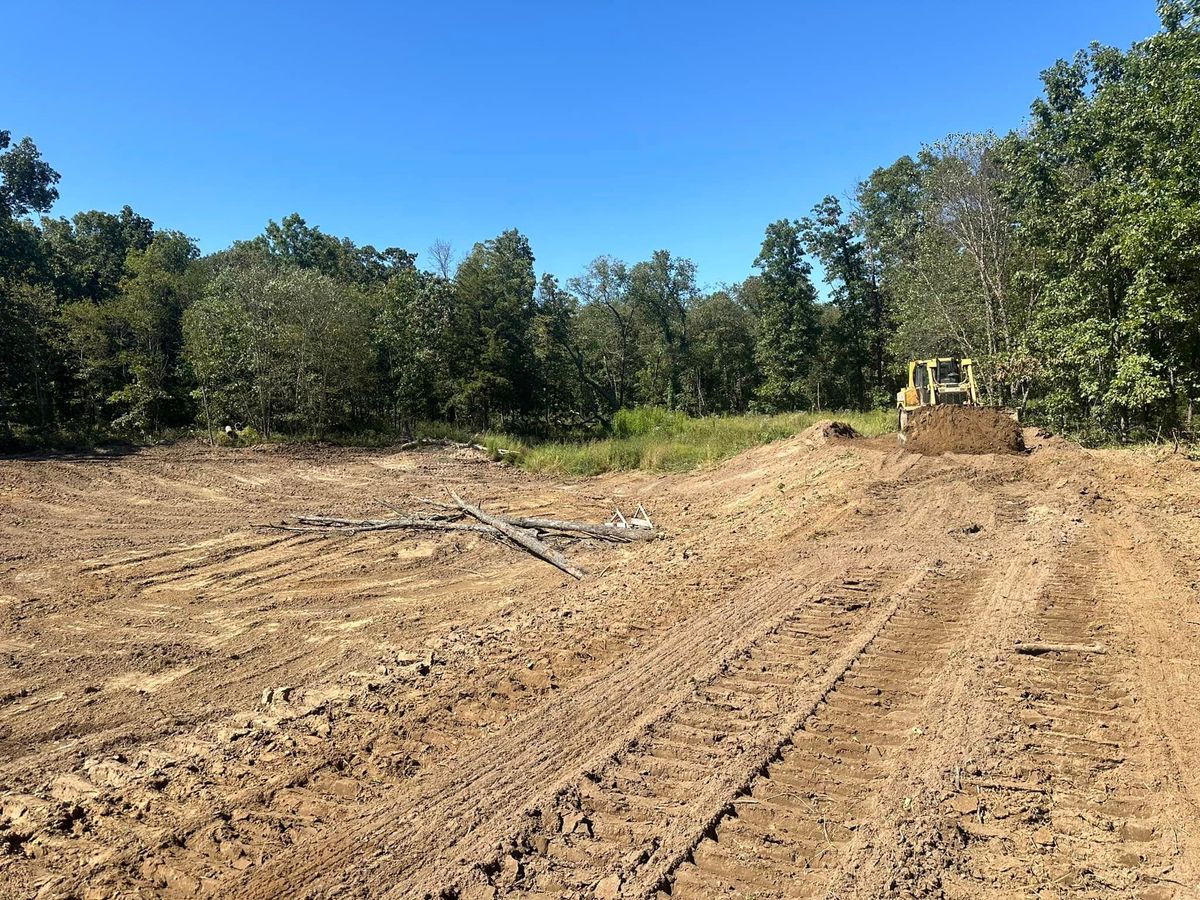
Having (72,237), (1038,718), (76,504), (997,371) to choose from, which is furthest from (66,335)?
(997,371)

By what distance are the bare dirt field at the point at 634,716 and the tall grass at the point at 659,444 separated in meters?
9.88

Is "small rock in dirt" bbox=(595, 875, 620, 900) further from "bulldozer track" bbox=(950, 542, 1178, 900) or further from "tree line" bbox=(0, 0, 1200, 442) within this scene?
"tree line" bbox=(0, 0, 1200, 442)

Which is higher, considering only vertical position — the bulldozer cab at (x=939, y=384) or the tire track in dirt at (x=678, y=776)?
the bulldozer cab at (x=939, y=384)

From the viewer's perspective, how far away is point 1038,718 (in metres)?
3.78

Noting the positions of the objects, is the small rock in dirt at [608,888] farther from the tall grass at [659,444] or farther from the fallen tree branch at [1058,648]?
the tall grass at [659,444]

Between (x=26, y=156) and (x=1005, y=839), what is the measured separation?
49563 mm

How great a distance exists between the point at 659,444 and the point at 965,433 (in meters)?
9.05

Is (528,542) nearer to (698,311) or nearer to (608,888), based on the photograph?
(608,888)

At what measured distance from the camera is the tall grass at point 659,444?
18891mm

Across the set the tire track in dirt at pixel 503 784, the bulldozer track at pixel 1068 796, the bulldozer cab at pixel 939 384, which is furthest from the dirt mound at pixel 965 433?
the tire track in dirt at pixel 503 784

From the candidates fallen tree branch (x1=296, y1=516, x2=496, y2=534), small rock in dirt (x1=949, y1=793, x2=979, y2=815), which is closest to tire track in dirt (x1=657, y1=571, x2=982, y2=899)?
small rock in dirt (x1=949, y1=793, x2=979, y2=815)

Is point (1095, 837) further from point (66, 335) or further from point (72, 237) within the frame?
point (72, 237)

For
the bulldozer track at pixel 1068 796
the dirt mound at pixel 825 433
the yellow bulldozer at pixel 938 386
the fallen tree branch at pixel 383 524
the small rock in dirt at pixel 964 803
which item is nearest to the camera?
the bulldozer track at pixel 1068 796

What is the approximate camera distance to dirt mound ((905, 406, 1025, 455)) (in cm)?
1316
